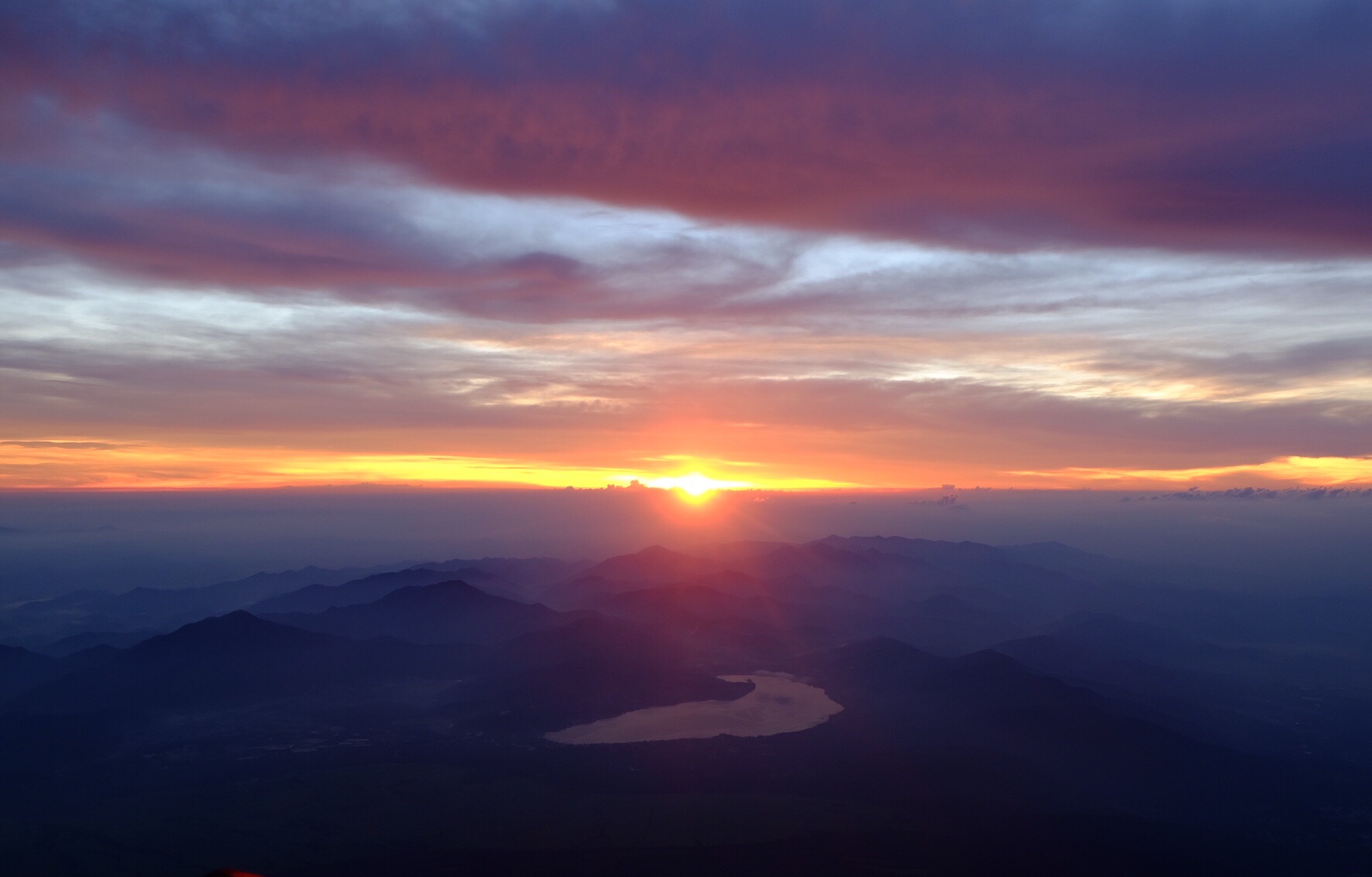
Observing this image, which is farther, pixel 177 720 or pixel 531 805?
pixel 177 720

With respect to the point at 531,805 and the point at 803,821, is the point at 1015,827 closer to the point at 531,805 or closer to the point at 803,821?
the point at 803,821

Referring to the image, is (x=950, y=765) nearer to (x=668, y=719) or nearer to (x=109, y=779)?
(x=668, y=719)

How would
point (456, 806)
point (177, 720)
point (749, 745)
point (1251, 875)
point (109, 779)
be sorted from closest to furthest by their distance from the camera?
1. point (1251, 875)
2. point (456, 806)
3. point (109, 779)
4. point (749, 745)
5. point (177, 720)

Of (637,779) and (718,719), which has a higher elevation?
(637,779)

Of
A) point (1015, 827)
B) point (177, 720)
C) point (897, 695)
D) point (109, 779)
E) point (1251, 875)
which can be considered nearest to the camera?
point (1251, 875)

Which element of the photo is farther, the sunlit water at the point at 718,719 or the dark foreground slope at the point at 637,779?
the sunlit water at the point at 718,719

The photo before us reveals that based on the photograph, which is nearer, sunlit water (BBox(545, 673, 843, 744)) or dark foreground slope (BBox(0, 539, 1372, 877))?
dark foreground slope (BBox(0, 539, 1372, 877))

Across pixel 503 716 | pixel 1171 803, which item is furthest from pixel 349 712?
pixel 1171 803

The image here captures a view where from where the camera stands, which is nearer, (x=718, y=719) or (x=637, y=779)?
(x=637, y=779)
